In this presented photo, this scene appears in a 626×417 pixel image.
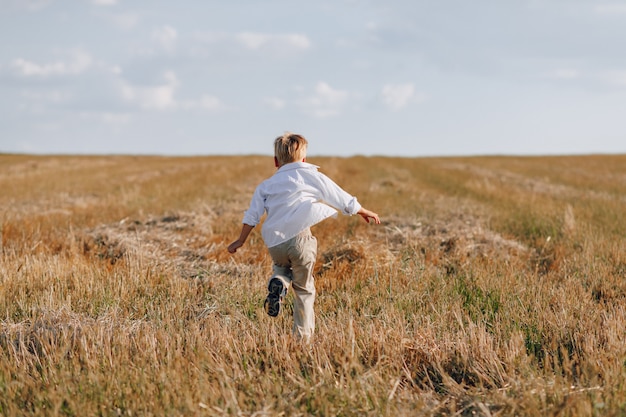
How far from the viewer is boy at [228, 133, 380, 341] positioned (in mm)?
4473

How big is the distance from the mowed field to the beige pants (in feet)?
0.79

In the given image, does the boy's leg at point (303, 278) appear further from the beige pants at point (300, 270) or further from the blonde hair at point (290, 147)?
the blonde hair at point (290, 147)

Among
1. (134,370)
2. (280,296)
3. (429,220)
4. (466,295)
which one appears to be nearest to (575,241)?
(429,220)

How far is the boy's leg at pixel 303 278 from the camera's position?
14.6 feet

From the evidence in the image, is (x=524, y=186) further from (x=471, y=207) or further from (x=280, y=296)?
(x=280, y=296)

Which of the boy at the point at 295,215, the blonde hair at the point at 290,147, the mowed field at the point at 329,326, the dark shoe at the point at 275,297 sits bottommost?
the mowed field at the point at 329,326

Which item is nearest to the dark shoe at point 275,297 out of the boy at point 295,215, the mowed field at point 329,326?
the boy at point 295,215

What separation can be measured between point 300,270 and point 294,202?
0.53 m

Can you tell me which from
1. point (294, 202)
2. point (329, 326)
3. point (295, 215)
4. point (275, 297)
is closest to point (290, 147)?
point (294, 202)

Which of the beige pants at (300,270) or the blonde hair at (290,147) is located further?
the blonde hair at (290,147)

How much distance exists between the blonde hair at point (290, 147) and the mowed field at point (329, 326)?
1.27 metres

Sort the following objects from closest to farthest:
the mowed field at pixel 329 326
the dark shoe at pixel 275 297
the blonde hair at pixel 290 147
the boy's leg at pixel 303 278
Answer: the mowed field at pixel 329 326
the dark shoe at pixel 275 297
the boy's leg at pixel 303 278
the blonde hair at pixel 290 147

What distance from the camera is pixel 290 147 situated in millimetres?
4590

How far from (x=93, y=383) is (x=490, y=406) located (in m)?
2.30
